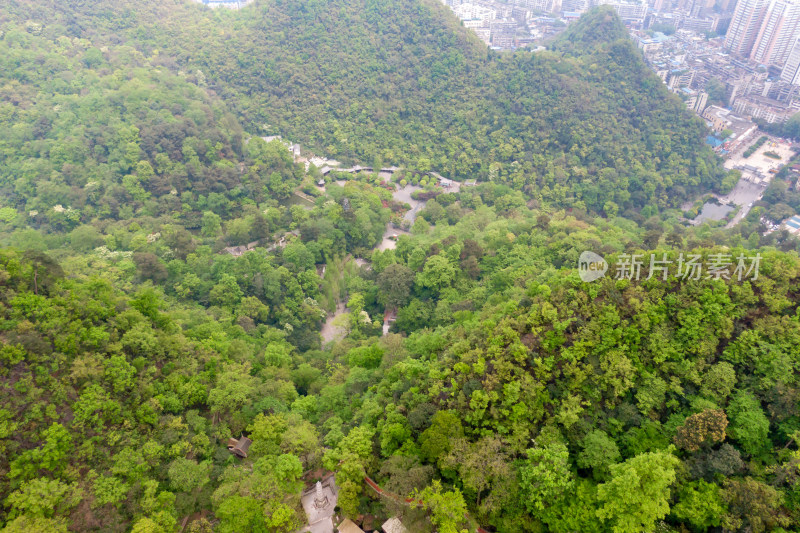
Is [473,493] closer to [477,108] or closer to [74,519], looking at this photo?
[74,519]

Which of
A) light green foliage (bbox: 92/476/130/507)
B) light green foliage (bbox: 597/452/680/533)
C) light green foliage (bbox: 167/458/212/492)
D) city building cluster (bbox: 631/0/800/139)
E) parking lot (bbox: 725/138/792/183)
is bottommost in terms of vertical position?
light green foliage (bbox: 167/458/212/492)

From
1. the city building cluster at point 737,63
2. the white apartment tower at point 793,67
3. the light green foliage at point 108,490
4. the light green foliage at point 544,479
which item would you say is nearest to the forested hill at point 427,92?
the city building cluster at point 737,63

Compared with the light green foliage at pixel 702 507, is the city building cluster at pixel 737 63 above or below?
above

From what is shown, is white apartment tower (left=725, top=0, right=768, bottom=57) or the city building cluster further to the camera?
white apartment tower (left=725, top=0, right=768, bottom=57)

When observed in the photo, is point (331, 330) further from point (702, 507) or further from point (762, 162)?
point (762, 162)

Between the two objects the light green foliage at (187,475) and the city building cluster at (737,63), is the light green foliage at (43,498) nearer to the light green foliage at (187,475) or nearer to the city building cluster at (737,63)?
the light green foliage at (187,475)

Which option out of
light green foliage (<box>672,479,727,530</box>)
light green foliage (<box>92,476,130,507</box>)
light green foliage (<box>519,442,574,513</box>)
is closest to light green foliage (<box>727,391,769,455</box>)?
light green foliage (<box>672,479,727,530</box>)

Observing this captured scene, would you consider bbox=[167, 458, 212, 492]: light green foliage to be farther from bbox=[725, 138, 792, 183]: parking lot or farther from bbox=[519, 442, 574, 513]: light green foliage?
bbox=[725, 138, 792, 183]: parking lot
